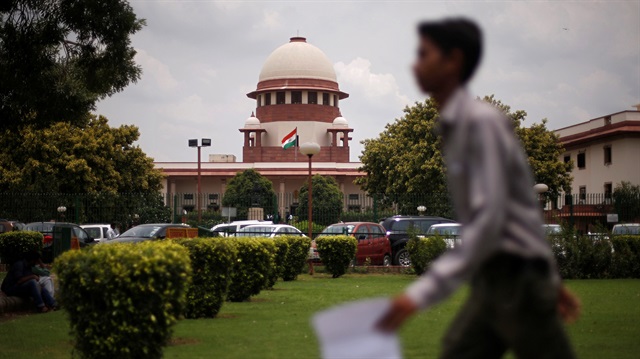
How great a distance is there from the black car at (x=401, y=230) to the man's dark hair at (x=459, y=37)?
22.0m

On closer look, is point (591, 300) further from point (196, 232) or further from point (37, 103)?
point (37, 103)

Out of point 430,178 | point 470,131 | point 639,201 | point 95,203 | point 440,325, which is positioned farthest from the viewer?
point 430,178

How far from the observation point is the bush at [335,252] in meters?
22.5

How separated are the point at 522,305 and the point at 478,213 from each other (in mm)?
400

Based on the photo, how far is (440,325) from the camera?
11047 mm

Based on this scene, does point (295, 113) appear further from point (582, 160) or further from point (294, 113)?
point (582, 160)

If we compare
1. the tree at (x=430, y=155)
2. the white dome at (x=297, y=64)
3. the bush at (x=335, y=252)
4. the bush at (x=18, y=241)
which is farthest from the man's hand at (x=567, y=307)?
the white dome at (x=297, y=64)

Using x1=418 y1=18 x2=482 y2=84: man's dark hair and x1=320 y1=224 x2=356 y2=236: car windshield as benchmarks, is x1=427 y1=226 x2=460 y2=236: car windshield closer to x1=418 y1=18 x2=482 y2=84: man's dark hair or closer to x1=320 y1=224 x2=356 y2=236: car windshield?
x1=320 y1=224 x2=356 y2=236: car windshield

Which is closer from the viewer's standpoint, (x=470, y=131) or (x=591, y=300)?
(x=470, y=131)

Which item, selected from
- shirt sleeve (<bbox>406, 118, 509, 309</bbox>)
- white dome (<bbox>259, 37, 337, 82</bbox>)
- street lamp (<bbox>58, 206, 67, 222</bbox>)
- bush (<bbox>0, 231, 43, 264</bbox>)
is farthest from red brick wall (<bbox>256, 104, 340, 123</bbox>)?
shirt sleeve (<bbox>406, 118, 509, 309</bbox>)

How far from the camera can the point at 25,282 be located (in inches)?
520

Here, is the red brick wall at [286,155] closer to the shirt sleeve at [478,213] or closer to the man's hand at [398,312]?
the shirt sleeve at [478,213]

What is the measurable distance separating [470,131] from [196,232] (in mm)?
15027

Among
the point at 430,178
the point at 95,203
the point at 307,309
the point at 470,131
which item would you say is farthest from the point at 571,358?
the point at 430,178
